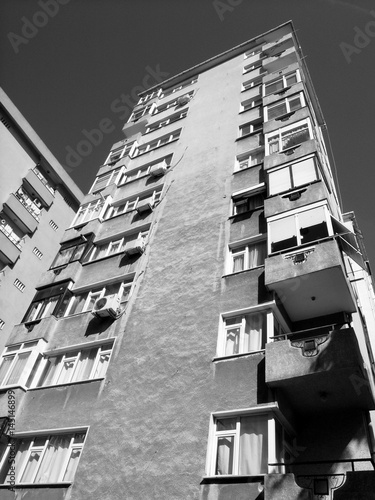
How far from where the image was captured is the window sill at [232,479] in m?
7.88

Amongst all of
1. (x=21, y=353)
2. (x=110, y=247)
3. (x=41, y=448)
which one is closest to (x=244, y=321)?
(x=41, y=448)

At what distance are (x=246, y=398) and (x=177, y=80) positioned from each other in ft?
93.7

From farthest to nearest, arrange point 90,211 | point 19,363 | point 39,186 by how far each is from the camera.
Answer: point 39,186 → point 90,211 → point 19,363

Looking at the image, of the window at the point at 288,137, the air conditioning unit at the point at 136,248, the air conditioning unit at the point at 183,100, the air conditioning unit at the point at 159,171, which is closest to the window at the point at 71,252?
the air conditioning unit at the point at 136,248

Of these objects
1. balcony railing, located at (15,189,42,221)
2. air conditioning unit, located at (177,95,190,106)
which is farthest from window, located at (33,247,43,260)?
air conditioning unit, located at (177,95,190,106)

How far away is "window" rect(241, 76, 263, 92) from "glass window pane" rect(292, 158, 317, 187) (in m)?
11.5

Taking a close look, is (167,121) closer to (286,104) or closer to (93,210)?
(93,210)

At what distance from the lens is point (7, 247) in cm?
2247

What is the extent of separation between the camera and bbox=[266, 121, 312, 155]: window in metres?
16.2

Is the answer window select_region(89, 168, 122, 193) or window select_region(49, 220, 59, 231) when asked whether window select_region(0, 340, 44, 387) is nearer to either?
window select_region(89, 168, 122, 193)

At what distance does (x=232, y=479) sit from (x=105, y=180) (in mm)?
18139

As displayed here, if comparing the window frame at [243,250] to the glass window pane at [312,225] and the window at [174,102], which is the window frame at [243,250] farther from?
the window at [174,102]

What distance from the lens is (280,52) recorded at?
26031 millimetres

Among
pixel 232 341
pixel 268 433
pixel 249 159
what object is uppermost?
pixel 249 159
